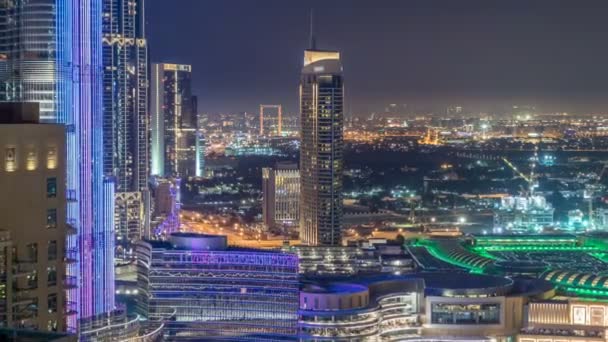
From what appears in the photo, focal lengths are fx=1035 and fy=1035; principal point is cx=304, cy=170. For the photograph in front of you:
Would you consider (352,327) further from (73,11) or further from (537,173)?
(537,173)

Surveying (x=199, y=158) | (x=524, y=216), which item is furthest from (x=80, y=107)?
(x=199, y=158)

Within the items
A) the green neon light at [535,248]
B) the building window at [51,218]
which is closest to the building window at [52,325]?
the building window at [51,218]

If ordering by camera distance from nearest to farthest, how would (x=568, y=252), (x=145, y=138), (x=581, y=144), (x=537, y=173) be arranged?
(x=568, y=252), (x=145, y=138), (x=537, y=173), (x=581, y=144)

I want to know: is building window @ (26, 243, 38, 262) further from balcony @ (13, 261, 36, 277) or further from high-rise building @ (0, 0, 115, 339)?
high-rise building @ (0, 0, 115, 339)

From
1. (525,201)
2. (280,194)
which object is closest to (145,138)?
(280,194)

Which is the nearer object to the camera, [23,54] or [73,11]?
[23,54]

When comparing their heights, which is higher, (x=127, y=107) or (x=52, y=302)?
(x=127, y=107)

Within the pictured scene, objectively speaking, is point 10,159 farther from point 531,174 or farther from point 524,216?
point 531,174
